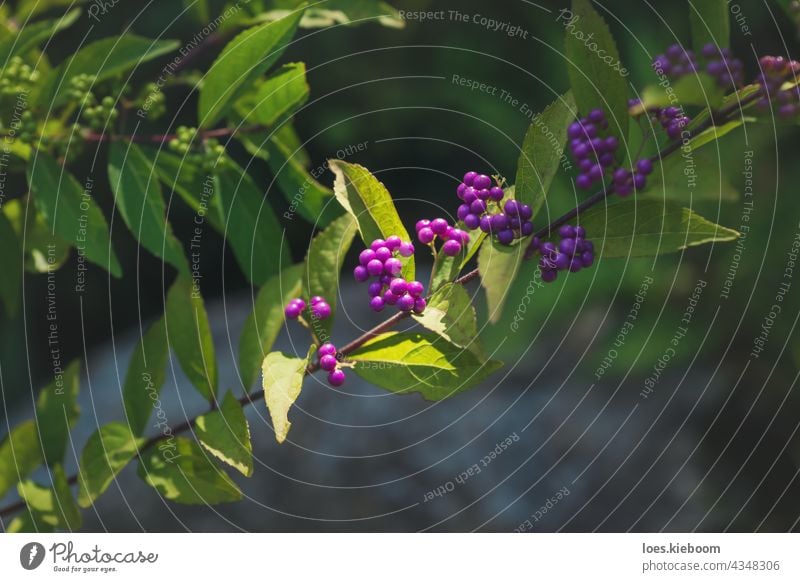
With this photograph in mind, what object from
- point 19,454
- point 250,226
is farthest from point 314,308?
point 19,454

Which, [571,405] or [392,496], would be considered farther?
[571,405]

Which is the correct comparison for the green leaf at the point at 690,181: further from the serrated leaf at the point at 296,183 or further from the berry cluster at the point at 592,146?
the serrated leaf at the point at 296,183

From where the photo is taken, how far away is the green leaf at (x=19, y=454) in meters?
1.36

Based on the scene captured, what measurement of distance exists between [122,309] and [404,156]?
1314 millimetres

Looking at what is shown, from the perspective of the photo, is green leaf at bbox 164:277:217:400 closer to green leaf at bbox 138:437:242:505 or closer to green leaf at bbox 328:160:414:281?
green leaf at bbox 138:437:242:505

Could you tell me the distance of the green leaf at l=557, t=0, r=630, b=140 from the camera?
0.99m

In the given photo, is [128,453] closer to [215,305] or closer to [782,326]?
[782,326]

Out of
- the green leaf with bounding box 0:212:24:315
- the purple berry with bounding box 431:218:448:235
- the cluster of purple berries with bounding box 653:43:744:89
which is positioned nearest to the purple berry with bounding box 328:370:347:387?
the purple berry with bounding box 431:218:448:235

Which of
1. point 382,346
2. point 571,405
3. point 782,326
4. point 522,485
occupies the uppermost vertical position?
point 382,346

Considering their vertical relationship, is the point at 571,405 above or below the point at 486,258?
below

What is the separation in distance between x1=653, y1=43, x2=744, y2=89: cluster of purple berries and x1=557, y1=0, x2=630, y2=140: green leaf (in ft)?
0.28
